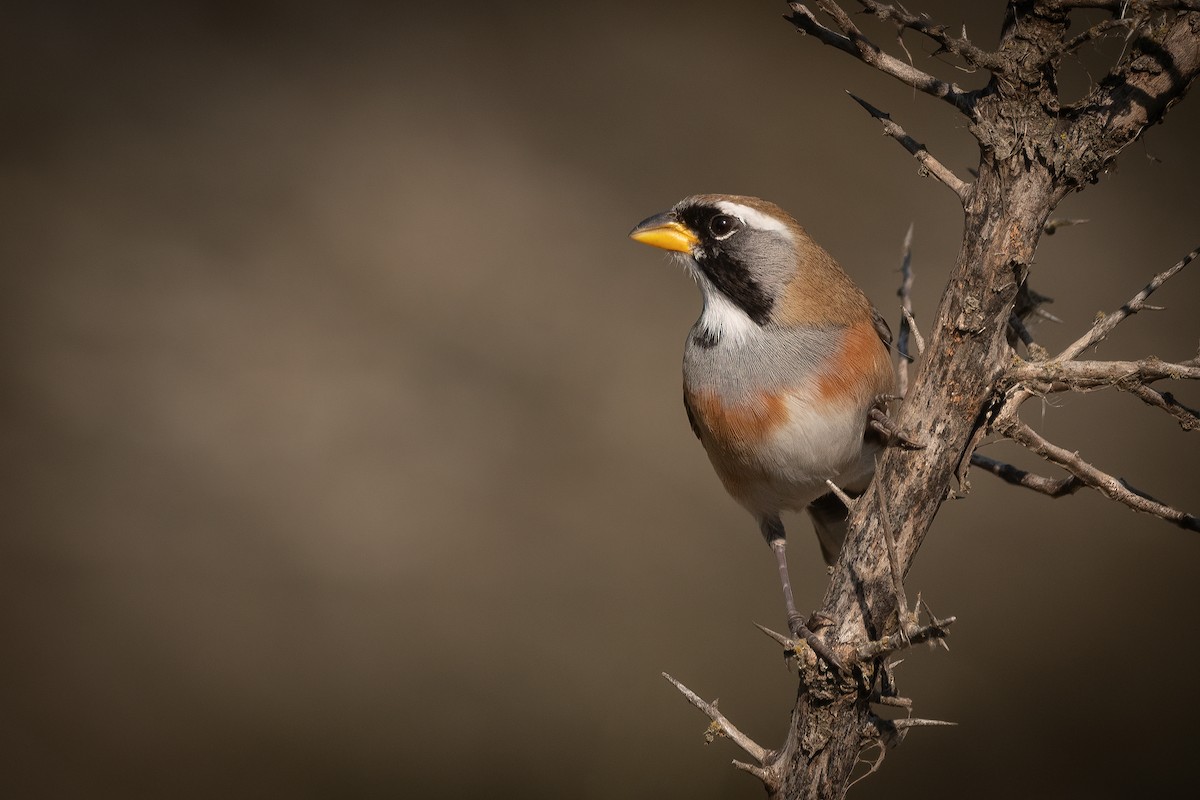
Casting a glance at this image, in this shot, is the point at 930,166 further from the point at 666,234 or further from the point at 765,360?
the point at 666,234

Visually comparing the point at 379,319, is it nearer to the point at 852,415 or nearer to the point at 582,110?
the point at 582,110

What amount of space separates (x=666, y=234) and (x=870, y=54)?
152 centimetres

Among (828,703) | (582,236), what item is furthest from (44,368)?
(828,703)

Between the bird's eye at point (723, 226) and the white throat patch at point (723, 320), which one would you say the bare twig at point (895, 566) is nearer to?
the white throat patch at point (723, 320)

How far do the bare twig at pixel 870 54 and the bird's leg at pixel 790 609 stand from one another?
1.38m

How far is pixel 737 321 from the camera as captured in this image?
12.9 ft

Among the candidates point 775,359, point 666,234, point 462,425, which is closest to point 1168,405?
point 775,359

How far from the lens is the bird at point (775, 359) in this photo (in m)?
3.70

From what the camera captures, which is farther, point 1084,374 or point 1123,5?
point 1084,374

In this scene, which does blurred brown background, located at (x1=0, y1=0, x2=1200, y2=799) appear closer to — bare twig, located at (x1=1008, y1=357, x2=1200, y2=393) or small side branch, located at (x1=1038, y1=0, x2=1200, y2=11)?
bare twig, located at (x1=1008, y1=357, x2=1200, y2=393)

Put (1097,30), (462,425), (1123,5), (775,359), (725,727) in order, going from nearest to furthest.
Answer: (1097,30), (1123,5), (725,727), (775,359), (462,425)

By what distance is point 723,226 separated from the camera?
3963 mm

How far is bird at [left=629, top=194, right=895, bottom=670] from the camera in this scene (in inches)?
145

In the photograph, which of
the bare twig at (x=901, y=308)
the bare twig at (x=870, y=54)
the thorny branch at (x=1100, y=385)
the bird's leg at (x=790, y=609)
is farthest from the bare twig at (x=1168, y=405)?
the bird's leg at (x=790, y=609)
